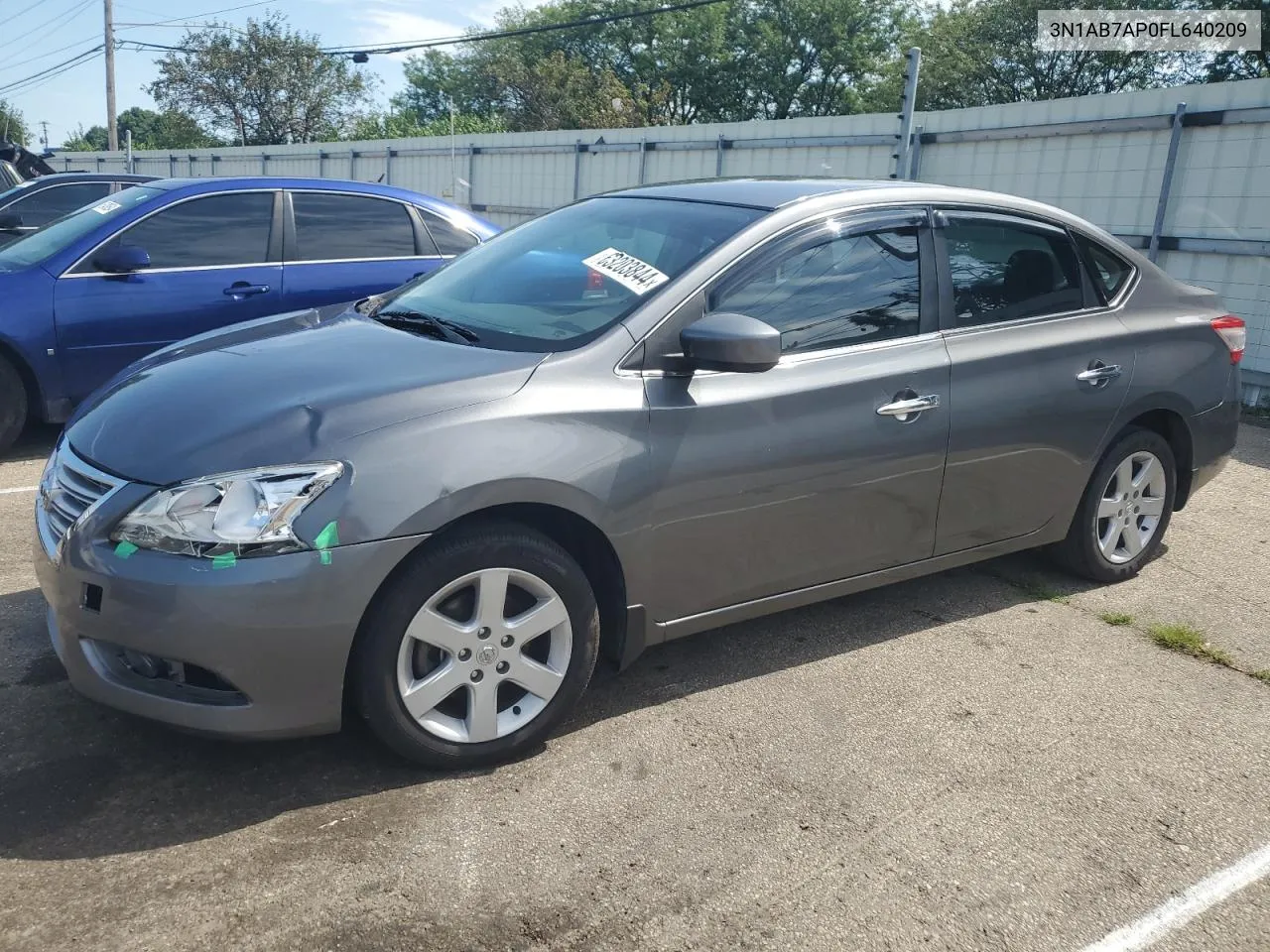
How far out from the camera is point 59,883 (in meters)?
2.52

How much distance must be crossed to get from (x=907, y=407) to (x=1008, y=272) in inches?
36.3

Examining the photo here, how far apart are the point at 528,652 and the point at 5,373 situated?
4432mm

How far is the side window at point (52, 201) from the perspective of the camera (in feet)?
30.7

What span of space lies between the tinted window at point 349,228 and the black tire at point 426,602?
14.5ft

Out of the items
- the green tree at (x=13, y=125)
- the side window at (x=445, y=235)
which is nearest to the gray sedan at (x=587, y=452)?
the side window at (x=445, y=235)

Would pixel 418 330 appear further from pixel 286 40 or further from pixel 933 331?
pixel 286 40

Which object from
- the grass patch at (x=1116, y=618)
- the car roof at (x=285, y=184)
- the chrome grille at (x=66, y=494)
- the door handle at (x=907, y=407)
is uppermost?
the car roof at (x=285, y=184)

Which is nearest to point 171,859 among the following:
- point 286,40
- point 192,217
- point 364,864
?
point 364,864

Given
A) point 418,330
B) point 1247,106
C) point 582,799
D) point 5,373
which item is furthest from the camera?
point 1247,106

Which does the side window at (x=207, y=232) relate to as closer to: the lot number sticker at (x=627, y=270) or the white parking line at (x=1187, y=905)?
the lot number sticker at (x=627, y=270)

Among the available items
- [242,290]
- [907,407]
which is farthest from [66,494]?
[242,290]

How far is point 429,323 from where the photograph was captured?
12.1 ft

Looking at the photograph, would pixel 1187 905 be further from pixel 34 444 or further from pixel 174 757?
pixel 34 444

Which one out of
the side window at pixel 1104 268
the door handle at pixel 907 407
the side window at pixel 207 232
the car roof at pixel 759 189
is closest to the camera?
the door handle at pixel 907 407
